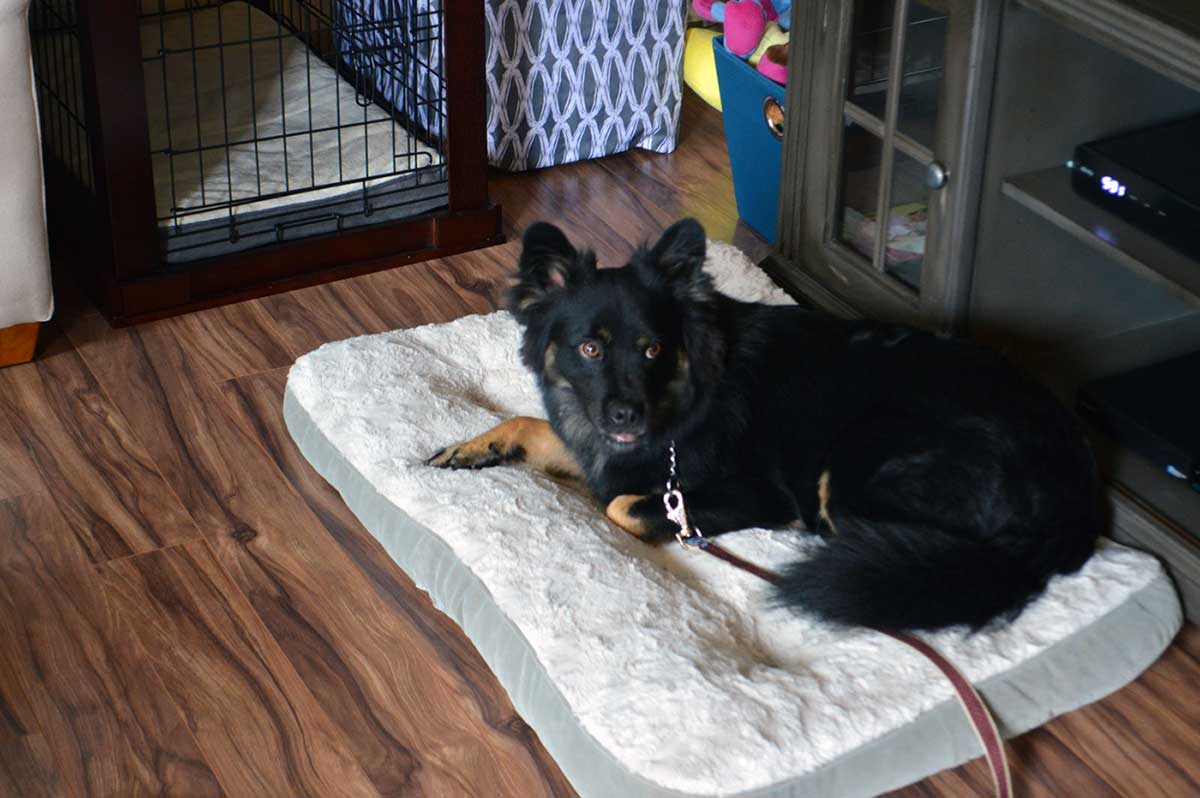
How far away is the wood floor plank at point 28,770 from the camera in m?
1.96

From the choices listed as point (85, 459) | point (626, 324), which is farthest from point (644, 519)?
point (85, 459)

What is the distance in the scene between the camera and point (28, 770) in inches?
78.7

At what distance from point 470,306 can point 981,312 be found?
1.15 m

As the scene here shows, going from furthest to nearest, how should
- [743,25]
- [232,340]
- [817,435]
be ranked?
[743,25] → [232,340] → [817,435]

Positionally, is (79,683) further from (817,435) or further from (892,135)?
→ (892,135)

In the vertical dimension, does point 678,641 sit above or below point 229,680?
above

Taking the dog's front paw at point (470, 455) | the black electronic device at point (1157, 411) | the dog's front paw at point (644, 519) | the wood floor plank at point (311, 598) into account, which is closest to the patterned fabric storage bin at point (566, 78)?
the wood floor plank at point (311, 598)

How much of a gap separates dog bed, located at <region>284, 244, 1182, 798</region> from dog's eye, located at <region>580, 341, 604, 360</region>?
0.27m

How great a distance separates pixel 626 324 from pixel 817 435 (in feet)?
1.23

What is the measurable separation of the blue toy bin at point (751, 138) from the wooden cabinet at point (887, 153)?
12.5 inches

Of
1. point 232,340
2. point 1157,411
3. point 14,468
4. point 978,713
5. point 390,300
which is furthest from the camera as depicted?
point 390,300

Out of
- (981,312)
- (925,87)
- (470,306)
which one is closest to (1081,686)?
(981,312)

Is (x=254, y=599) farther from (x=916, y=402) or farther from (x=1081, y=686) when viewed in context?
(x=1081, y=686)

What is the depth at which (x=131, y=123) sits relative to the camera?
9.48 feet
